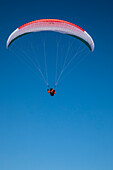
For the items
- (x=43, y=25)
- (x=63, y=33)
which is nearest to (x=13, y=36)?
(x=43, y=25)

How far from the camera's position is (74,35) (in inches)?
1098

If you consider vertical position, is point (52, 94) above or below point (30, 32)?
below

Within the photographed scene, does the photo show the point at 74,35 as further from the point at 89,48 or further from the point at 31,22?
the point at 31,22

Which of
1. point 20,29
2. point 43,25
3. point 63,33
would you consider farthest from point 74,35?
point 20,29

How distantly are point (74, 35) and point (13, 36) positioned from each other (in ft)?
18.5

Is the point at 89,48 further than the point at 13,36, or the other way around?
the point at 89,48

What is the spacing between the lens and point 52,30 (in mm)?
27438

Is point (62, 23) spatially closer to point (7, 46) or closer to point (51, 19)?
point (51, 19)

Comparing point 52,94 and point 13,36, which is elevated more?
point 13,36

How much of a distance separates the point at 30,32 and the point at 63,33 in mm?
3072

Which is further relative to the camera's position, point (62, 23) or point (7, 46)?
point (7, 46)

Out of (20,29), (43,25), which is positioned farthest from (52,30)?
(20,29)

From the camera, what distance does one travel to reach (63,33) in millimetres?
27969

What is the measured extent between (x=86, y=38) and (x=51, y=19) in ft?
12.5
